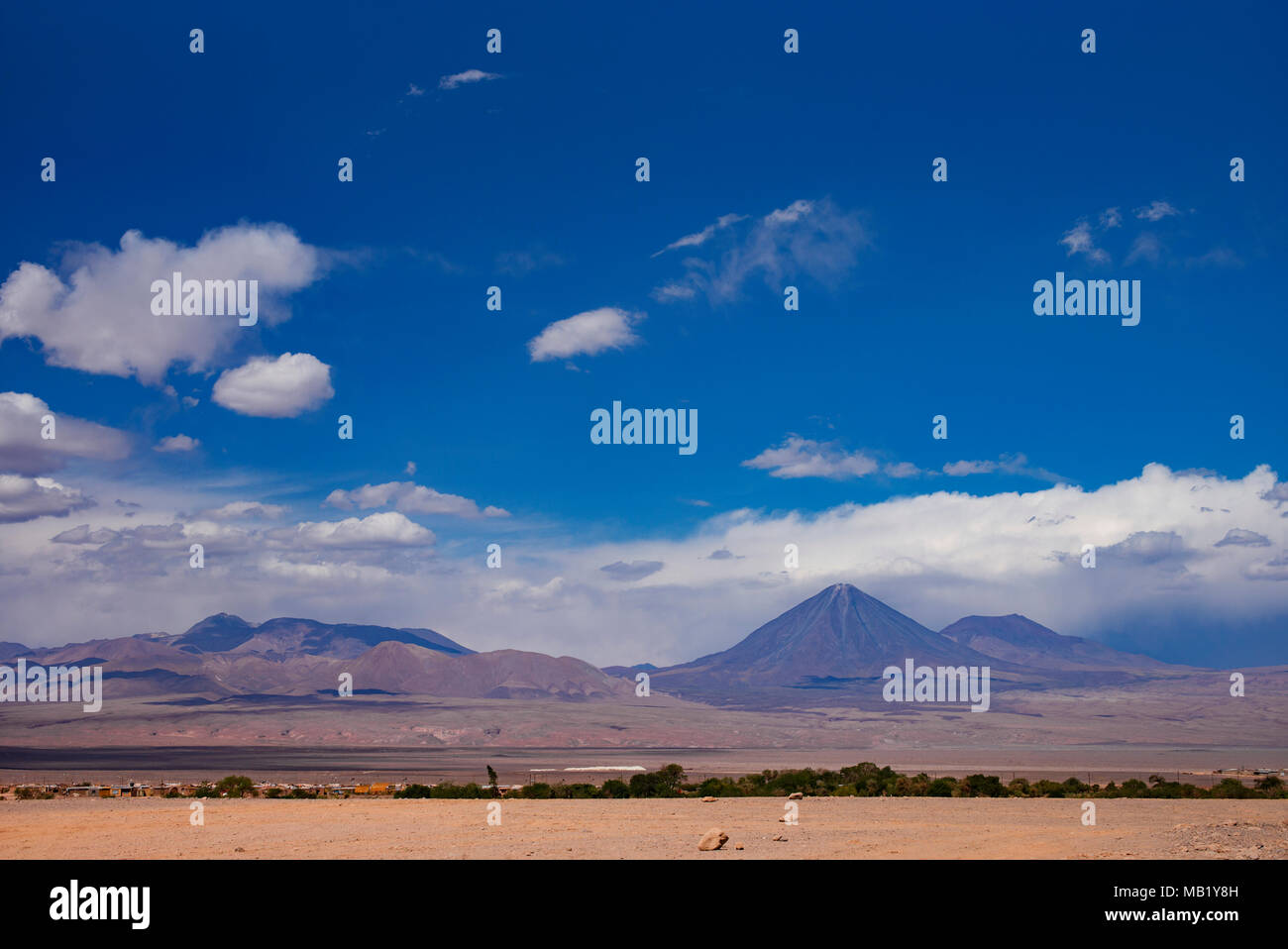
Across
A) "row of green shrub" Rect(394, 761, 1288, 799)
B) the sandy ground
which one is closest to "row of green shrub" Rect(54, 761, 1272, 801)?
"row of green shrub" Rect(394, 761, 1288, 799)

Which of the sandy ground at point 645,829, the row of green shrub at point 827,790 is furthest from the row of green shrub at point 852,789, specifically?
the sandy ground at point 645,829

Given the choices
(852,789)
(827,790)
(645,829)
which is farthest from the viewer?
(827,790)

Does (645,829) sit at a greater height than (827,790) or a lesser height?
greater

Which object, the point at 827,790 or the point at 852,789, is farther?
Answer: the point at 827,790

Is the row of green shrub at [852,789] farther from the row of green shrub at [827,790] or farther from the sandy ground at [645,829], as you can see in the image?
the sandy ground at [645,829]

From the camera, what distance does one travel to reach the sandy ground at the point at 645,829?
20.5 metres

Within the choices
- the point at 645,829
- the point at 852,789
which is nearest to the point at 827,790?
the point at 852,789

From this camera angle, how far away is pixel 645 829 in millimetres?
25938

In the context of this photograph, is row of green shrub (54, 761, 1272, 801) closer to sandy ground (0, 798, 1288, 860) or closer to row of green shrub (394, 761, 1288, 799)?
row of green shrub (394, 761, 1288, 799)

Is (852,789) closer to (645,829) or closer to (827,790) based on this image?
(827,790)

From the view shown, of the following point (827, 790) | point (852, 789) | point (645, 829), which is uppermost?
point (645, 829)

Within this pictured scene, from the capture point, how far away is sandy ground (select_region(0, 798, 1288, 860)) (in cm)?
2052
